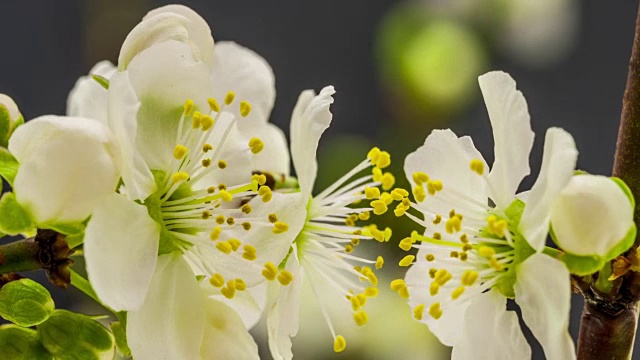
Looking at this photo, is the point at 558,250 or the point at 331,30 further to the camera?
the point at 331,30

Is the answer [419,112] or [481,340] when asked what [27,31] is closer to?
[419,112]

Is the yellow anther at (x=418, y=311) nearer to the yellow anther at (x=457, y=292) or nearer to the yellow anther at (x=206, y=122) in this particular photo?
the yellow anther at (x=457, y=292)

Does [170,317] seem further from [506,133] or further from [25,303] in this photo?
[506,133]

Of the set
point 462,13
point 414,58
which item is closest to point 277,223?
point 414,58

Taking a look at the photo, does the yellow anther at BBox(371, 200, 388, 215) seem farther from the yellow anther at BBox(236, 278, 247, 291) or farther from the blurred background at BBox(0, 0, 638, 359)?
the blurred background at BBox(0, 0, 638, 359)

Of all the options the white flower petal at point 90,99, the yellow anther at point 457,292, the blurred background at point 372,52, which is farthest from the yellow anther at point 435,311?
the blurred background at point 372,52
